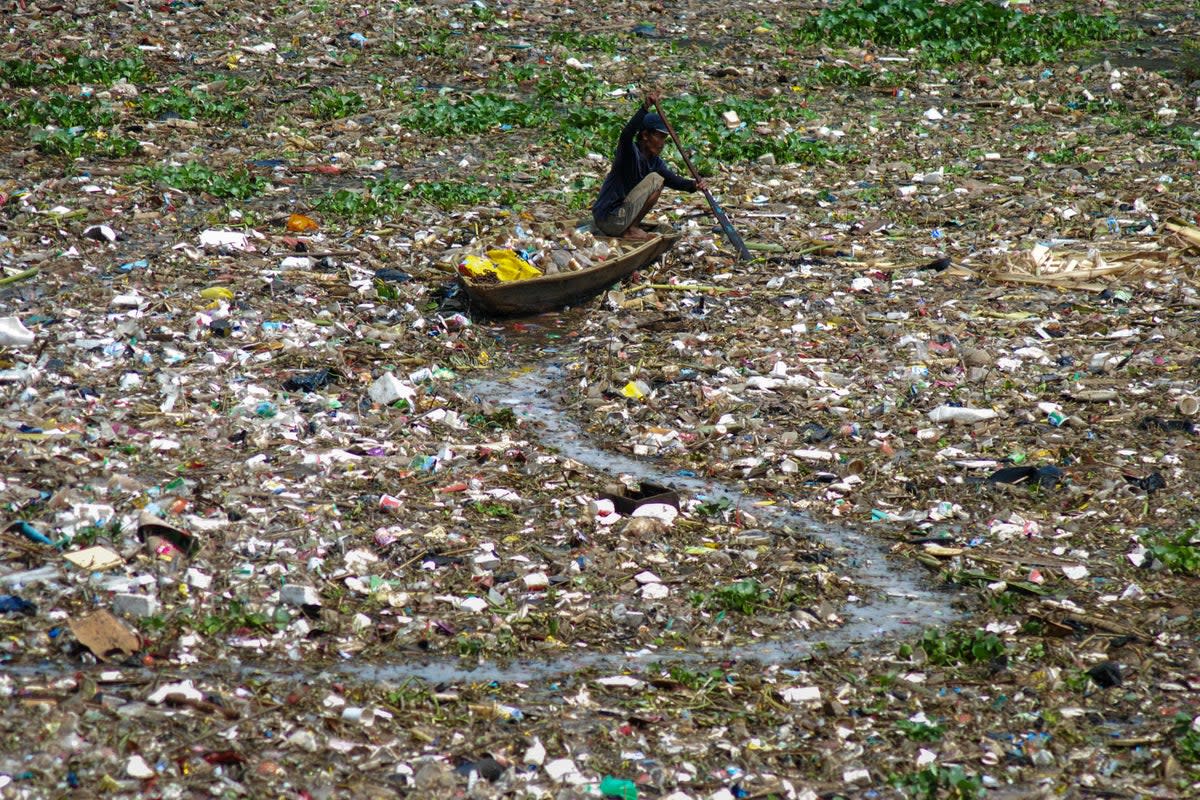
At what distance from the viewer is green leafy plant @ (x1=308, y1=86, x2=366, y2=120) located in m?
11.9

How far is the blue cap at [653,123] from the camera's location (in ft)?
30.6

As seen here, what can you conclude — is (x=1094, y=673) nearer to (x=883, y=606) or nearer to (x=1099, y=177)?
(x=883, y=606)

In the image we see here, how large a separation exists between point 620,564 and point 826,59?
33.6ft

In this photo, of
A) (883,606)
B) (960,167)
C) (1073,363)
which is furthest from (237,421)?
(960,167)

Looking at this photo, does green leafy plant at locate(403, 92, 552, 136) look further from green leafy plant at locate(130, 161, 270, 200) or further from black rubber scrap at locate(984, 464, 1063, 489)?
black rubber scrap at locate(984, 464, 1063, 489)

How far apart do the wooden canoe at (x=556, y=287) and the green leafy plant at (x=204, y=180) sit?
8.43 feet

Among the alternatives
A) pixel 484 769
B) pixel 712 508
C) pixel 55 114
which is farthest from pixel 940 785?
pixel 55 114

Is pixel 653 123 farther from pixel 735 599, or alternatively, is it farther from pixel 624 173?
pixel 735 599

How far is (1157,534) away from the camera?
6.07 metres

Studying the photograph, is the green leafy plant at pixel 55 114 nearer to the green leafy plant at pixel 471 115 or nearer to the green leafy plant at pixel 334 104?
the green leafy plant at pixel 334 104

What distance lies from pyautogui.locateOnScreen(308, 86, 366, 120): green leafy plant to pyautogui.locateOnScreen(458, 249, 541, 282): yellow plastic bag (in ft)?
12.9

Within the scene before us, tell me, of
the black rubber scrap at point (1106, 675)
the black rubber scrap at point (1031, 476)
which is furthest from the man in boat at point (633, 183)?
the black rubber scrap at point (1106, 675)

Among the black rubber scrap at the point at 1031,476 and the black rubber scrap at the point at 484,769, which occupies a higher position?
the black rubber scrap at the point at 1031,476

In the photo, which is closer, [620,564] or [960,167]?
[620,564]
